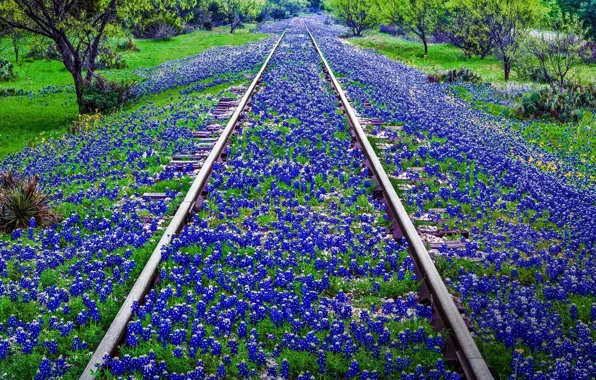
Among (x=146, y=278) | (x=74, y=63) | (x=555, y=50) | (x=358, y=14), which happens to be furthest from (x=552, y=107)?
(x=358, y=14)

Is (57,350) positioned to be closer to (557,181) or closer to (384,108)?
(557,181)

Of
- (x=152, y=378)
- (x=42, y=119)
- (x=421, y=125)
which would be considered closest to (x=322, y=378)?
(x=152, y=378)

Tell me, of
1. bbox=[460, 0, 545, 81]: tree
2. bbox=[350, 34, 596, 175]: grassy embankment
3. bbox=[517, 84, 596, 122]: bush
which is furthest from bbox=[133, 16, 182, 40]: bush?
bbox=[517, 84, 596, 122]: bush

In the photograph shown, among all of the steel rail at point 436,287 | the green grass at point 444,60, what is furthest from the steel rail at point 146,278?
the green grass at point 444,60

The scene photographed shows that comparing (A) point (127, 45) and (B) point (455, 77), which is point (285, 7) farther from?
(B) point (455, 77)

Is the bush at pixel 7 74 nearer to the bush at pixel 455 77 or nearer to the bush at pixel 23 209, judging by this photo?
the bush at pixel 455 77

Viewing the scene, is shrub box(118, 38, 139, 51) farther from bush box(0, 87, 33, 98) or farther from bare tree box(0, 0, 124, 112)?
bare tree box(0, 0, 124, 112)
